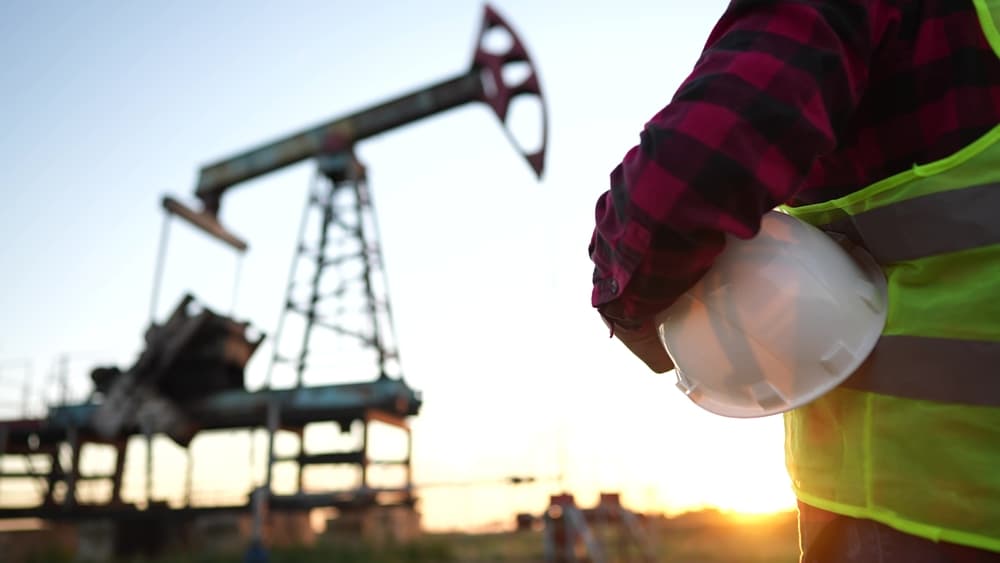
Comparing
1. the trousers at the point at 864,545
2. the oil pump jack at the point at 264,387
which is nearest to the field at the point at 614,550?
the oil pump jack at the point at 264,387

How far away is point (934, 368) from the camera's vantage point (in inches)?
36.5

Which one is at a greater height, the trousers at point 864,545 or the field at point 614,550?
the trousers at point 864,545

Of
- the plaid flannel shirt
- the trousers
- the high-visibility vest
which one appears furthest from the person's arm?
the trousers

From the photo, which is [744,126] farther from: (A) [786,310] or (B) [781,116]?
(A) [786,310]

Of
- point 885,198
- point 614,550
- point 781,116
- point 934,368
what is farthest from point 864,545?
point 614,550

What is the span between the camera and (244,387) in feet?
43.7

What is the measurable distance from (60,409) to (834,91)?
51.5 feet

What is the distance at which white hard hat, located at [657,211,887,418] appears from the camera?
42.6 inches

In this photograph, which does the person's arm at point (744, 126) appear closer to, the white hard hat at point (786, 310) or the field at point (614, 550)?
the white hard hat at point (786, 310)

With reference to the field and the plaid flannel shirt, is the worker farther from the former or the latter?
the field

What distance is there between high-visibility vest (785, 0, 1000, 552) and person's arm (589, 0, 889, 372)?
0.50 feet

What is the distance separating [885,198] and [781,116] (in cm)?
25

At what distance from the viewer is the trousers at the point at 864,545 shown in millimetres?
898

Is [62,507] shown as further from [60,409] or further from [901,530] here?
[901,530]
